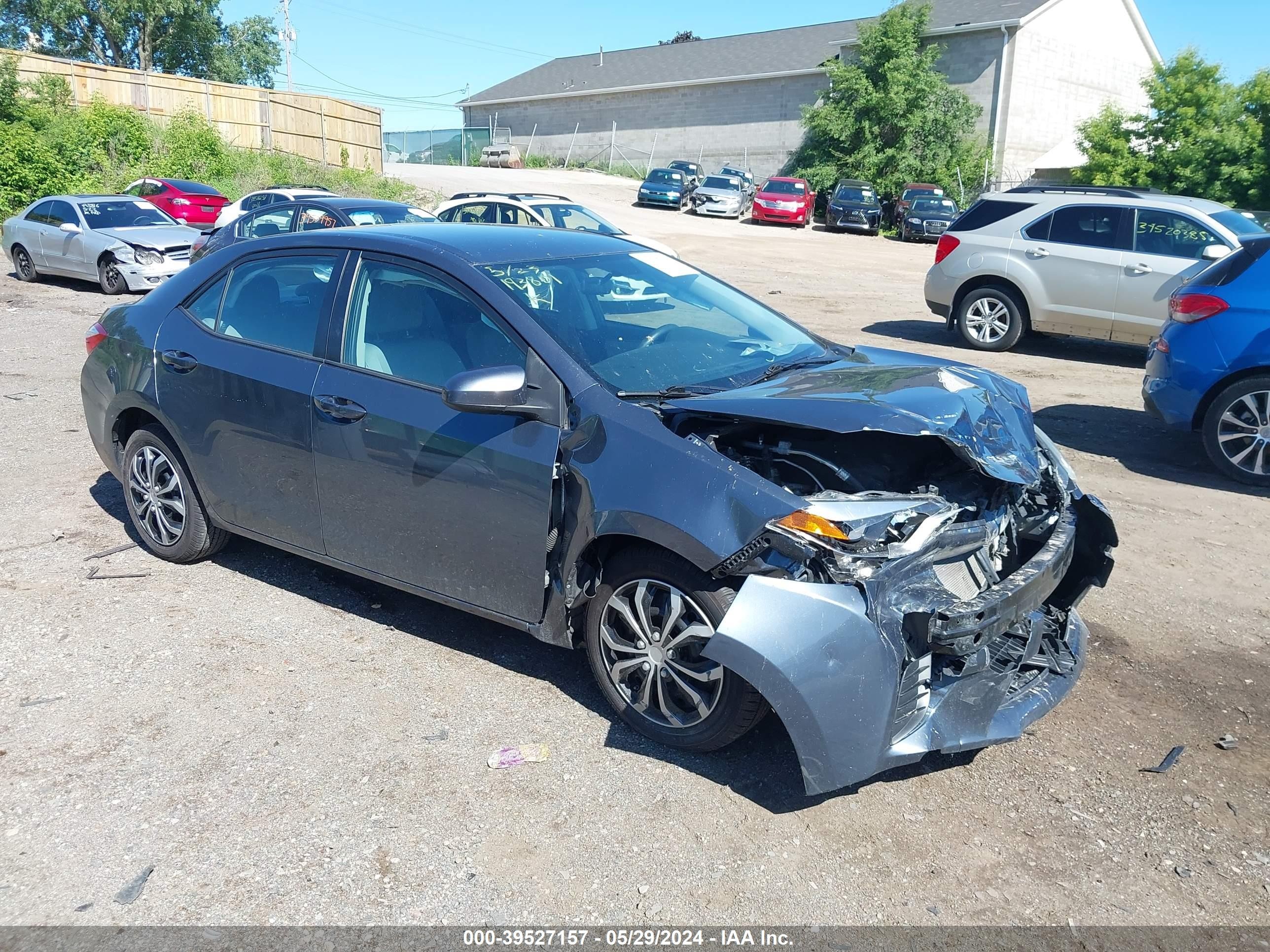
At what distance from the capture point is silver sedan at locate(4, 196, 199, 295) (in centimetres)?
1691

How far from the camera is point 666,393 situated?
396 cm

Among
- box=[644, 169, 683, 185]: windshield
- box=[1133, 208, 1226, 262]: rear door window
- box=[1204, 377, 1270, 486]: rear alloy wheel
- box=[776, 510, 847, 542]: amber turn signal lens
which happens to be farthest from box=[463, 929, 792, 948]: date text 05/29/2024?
box=[644, 169, 683, 185]: windshield

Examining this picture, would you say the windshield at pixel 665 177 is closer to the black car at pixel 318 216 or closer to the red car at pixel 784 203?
the red car at pixel 784 203

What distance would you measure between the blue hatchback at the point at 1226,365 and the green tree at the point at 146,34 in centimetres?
5915

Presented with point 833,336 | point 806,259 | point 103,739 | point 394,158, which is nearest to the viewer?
point 103,739

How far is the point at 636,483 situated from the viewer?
364 centimetres

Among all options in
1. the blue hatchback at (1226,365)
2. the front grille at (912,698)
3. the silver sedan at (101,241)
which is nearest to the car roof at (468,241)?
the front grille at (912,698)

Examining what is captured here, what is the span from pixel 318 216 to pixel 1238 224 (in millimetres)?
10960

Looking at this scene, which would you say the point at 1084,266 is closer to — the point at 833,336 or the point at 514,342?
the point at 833,336

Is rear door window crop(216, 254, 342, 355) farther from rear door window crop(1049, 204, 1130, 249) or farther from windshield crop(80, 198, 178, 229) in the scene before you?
windshield crop(80, 198, 178, 229)

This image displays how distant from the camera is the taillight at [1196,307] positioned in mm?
7457

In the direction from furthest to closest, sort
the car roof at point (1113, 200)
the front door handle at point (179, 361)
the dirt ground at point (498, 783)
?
1. the car roof at point (1113, 200)
2. the front door handle at point (179, 361)
3. the dirt ground at point (498, 783)

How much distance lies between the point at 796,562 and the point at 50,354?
35.5 ft

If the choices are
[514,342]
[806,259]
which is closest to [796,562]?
[514,342]
